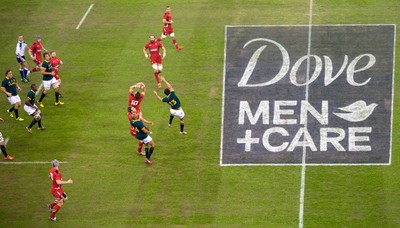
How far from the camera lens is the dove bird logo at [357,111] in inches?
1678

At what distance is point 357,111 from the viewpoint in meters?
43.2

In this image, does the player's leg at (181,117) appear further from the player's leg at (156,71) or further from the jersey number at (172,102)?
the player's leg at (156,71)

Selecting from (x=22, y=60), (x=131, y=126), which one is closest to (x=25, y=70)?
(x=22, y=60)

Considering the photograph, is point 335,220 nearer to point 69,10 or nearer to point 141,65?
point 141,65

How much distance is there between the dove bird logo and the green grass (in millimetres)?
1310

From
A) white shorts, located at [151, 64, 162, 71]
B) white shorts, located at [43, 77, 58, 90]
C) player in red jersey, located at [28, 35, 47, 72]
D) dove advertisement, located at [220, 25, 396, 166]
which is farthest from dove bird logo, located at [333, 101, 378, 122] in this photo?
player in red jersey, located at [28, 35, 47, 72]

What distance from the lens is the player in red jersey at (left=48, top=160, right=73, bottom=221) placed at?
1383 inches

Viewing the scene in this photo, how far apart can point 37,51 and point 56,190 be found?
45.4 feet

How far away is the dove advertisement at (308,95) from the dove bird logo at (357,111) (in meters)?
0.04

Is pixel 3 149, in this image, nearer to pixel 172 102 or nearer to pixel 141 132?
pixel 141 132

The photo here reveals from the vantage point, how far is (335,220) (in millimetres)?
35500

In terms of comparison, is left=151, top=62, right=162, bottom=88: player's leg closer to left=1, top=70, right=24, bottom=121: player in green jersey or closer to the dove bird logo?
left=1, top=70, right=24, bottom=121: player in green jersey

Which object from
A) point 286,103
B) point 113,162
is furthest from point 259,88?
point 113,162

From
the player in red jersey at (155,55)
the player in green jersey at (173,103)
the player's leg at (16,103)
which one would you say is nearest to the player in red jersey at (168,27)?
the player in red jersey at (155,55)
